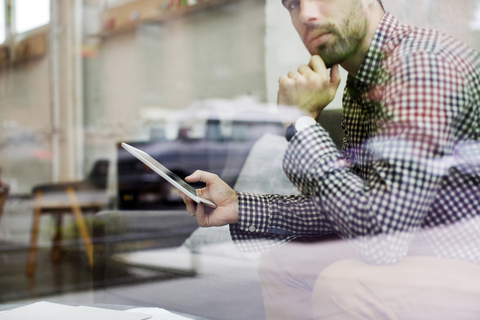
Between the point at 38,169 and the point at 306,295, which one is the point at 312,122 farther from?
the point at 38,169

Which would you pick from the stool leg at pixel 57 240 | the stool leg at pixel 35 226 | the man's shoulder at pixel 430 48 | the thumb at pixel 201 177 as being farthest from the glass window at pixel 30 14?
the man's shoulder at pixel 430 48

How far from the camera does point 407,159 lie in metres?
0.52

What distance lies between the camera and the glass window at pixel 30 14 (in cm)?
357

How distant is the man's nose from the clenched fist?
76 mm

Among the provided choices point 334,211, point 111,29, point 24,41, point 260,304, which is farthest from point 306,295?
point 24,41

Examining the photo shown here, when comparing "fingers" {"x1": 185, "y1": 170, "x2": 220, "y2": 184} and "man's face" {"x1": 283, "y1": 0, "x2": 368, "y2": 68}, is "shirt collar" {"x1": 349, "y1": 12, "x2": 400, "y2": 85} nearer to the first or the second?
"man's face" {"x1": 283, "y1": 0, "x2": 368, "y2": 68}

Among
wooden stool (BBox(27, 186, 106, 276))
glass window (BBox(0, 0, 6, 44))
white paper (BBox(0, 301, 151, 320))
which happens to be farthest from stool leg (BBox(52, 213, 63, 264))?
white paper (BBox(0, 301, 151, 320))

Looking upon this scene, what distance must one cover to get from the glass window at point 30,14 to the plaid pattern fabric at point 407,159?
3708 millimetres

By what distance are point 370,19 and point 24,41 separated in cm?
375

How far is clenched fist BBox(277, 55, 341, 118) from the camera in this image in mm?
620

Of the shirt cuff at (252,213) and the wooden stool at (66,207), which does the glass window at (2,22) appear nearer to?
the wooden stool at (66,207)

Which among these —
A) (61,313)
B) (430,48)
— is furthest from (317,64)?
(61,313)

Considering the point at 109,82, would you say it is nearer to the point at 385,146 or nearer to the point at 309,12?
the point at 309,12

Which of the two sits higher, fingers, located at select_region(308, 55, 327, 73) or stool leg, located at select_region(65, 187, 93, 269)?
fingers, located at select_region(308, 55, 327, 73)
